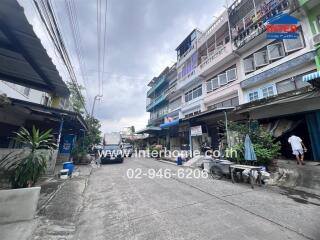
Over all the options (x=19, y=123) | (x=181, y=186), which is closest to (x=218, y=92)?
(x=181, y=186)

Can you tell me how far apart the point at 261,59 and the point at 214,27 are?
675cm

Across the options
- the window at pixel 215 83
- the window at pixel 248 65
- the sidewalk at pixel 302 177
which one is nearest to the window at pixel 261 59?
the window at pixel 248 65

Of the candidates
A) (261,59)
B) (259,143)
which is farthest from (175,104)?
(259,143)

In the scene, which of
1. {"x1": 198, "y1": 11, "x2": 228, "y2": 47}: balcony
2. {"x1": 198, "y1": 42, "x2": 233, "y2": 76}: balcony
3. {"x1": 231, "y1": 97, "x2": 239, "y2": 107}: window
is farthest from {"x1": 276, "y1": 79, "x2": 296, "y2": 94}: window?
{"x1": 198, "y1": 11, "x2": 228, "y2": 47}: balcony

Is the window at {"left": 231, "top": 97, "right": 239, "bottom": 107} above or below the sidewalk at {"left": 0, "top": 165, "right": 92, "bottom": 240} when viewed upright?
above

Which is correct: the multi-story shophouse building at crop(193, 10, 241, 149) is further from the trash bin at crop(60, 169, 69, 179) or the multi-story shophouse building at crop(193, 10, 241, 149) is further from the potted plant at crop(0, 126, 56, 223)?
the potted plant at crop(0, 126, 56, 223)

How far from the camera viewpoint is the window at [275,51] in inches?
407

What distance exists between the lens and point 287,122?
30.2ft

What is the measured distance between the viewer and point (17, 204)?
153 inches

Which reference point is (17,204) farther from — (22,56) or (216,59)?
(216,59)

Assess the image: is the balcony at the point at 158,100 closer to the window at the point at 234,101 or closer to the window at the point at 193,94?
the window at the point at 193,94

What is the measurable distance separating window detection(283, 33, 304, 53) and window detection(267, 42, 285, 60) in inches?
14.4

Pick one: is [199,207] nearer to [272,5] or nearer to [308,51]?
[308,51]

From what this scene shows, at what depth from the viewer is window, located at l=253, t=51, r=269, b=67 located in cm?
1121
